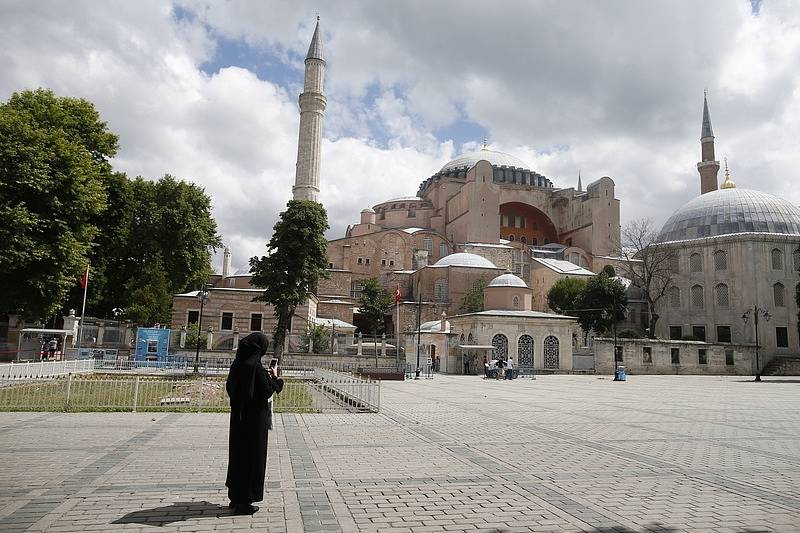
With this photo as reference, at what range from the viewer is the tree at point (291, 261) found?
28.2 metres

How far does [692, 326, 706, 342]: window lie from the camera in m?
39.0

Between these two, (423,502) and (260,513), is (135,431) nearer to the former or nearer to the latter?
(260,513)

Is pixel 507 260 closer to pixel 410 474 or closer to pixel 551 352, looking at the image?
pixel 551 352

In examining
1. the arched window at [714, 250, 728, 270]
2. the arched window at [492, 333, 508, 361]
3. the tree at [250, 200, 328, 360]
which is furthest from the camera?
the arched window at [714, 250, 728, 270]

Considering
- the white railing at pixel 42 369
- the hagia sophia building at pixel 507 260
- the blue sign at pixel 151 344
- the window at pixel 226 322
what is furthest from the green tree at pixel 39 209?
the window at pixel 226 322

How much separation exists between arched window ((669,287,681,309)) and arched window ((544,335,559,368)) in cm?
1502

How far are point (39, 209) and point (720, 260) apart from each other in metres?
39.2

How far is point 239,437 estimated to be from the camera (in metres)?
4.50

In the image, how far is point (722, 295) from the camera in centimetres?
3878

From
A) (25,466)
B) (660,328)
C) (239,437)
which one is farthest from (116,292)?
(660,328)

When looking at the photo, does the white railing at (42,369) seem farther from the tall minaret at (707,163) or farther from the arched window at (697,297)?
the tall minaret at (707,163)

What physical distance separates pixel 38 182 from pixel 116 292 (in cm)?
1155

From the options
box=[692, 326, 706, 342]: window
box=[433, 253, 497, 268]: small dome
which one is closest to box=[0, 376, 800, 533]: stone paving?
box=[692, 326, 706, 342]: window

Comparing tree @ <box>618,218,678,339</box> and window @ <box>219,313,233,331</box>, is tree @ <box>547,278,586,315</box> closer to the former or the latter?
tree @ <box>618,218,678,339</box>
